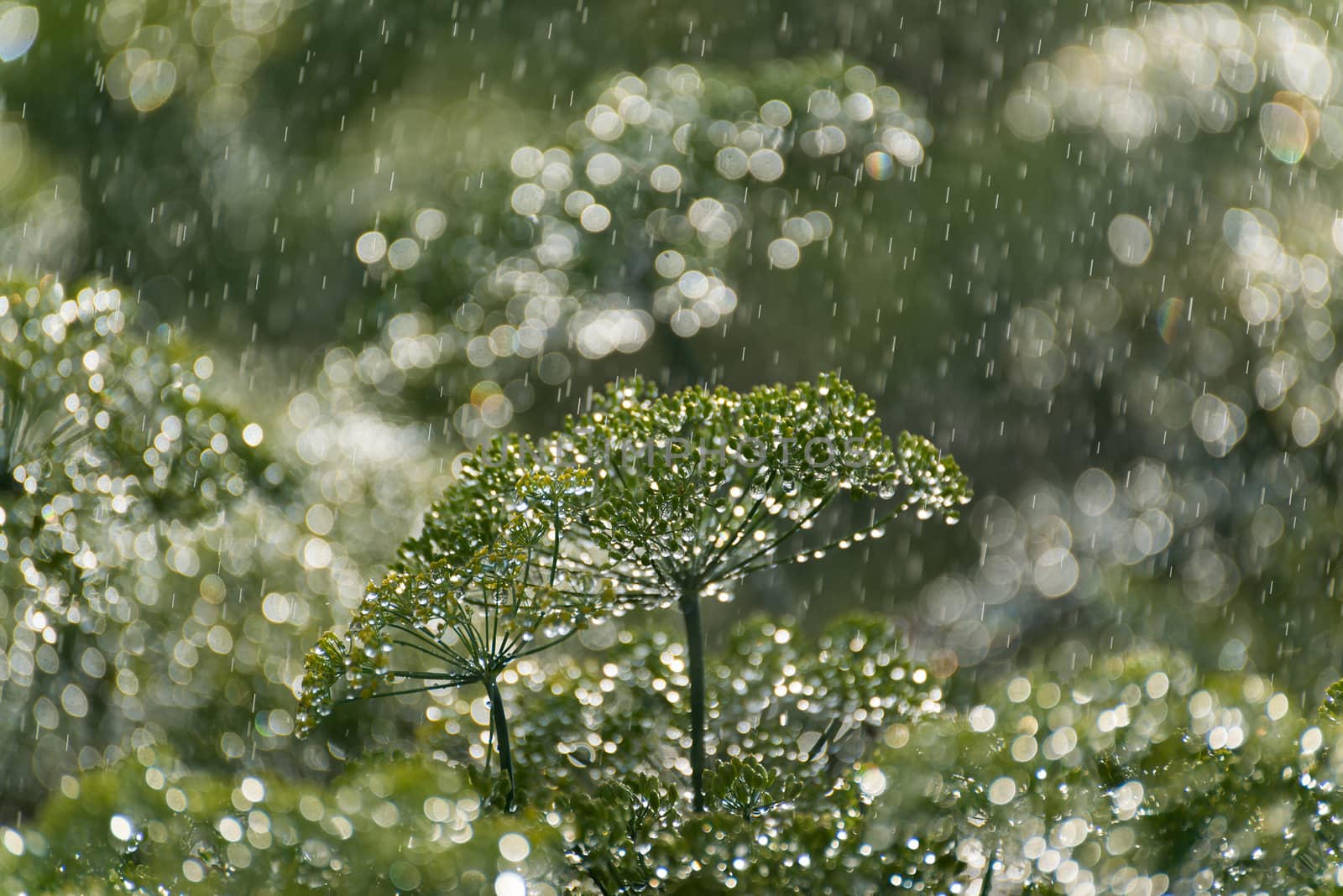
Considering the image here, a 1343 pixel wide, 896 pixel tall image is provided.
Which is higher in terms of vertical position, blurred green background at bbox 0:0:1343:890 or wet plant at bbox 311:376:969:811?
blurred green background at bbox 0:0:1343:890

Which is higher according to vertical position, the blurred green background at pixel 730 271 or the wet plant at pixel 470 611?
the blurred green background at pixel 730 271

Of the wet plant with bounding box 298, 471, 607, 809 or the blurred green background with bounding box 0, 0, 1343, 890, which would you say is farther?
the blurred green background with bounding box 0, 0, 1343, 890

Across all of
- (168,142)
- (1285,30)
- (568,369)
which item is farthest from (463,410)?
(1285,30)

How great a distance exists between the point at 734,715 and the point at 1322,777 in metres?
0.13

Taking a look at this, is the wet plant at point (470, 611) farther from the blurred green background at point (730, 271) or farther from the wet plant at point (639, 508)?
the blurred green background at point (730, 271)

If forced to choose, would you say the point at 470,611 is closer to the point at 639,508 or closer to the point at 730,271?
the point at 639,508

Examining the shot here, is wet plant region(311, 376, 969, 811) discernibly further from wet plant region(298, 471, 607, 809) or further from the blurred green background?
the blurred green background

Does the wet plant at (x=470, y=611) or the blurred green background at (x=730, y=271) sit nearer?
the wet plant at (x=470, y=611)

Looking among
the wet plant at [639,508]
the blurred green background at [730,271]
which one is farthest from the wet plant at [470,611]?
the blurred green background at [730,271]

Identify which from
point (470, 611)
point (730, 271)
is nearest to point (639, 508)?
point (470, 611)

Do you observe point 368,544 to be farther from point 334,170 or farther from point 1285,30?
point 1285,30

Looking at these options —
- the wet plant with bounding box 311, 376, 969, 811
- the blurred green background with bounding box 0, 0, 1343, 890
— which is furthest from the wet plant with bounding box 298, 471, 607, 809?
the blurred green background with bounding box 0, 0, 1343, 890

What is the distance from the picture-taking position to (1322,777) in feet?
0.74

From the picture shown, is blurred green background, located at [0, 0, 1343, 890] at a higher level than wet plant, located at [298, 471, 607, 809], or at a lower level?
higher
